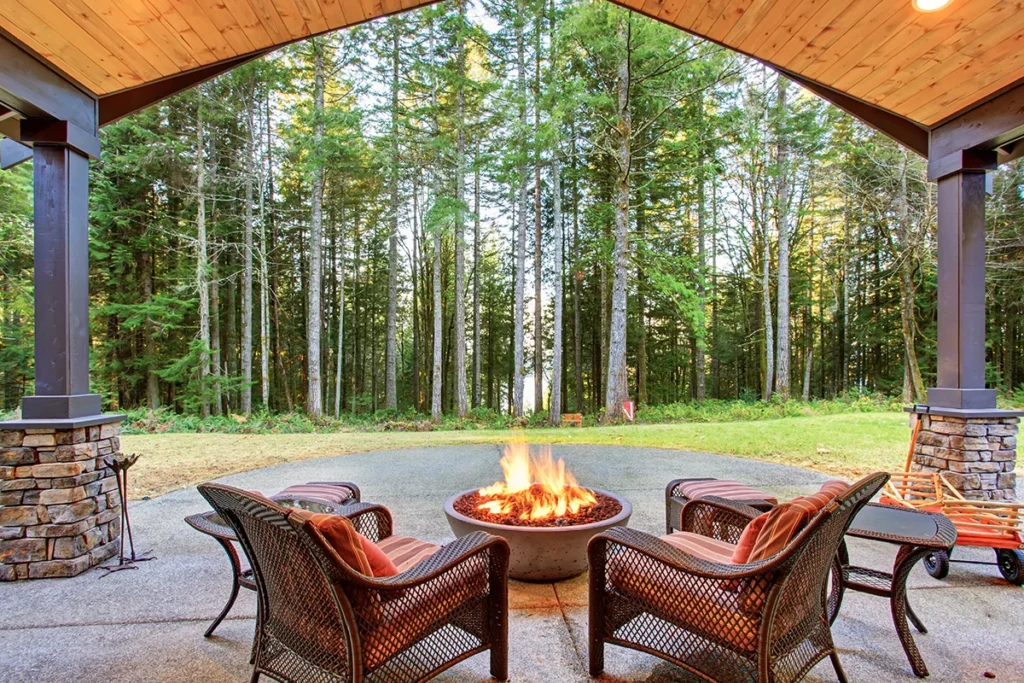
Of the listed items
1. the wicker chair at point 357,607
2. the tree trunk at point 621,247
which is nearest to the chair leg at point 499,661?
the wicker chair at point 357,607

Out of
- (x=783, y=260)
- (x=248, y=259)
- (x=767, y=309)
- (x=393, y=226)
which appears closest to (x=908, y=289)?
(x=783, y=260)

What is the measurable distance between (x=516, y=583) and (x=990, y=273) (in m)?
13.6

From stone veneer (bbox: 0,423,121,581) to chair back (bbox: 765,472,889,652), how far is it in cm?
360

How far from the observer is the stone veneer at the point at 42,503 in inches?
110

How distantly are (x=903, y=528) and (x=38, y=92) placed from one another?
4963 millimetres

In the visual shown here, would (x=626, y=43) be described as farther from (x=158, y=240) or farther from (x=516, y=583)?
(x=158, y=240)

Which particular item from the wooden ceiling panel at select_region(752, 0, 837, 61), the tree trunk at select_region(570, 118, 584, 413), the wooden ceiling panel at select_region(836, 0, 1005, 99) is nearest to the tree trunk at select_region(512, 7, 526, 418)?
the tree trunk at select_region(570, 118, 584, 413)

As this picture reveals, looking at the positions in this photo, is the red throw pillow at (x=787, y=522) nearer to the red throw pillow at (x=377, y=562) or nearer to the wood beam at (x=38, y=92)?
the red throw pillow at (x=377, y=562)

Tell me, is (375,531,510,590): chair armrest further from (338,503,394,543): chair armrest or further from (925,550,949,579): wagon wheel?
(925,550,949,579): wagon wheel

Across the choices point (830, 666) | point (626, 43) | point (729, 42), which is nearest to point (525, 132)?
point (626, 43)

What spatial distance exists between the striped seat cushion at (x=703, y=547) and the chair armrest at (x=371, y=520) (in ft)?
4.55

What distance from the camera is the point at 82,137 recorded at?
3.04 m

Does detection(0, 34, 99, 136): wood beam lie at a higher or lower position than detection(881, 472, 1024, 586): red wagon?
higher

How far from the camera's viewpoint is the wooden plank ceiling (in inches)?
105
